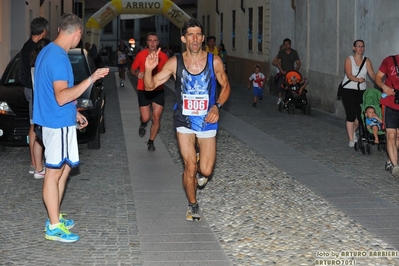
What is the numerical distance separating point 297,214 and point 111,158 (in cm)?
454

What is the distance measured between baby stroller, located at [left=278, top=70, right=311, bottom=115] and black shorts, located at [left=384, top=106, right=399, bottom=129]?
9.11 meters

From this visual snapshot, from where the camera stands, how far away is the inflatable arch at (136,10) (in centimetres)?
3984

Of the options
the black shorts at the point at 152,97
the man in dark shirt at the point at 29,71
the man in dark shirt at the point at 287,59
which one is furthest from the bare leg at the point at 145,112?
the man in dark shirt at the point at 287,59

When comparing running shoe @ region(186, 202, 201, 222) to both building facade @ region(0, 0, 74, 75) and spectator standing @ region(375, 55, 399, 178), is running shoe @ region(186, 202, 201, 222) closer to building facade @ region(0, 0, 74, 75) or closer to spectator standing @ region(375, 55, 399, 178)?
spectator standing @ region(375, 55, 399, 178)

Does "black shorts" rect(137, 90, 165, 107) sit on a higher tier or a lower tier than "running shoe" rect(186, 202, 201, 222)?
higher

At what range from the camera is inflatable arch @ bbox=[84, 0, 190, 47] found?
131 feet

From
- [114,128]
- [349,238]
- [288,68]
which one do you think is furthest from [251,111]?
[349,238]

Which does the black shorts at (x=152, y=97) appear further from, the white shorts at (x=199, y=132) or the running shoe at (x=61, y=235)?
the running shoe at (x=61, y=235)

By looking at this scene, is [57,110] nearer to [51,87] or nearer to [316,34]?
[51,87]

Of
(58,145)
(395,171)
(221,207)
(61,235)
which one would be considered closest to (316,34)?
(395,171)

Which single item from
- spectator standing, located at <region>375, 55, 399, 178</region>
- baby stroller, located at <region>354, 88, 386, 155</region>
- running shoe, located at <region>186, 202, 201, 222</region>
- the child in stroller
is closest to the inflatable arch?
baby stroller, located at <region>354, 88, 386, 155</region>

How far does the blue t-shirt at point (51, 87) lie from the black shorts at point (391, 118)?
196 inches

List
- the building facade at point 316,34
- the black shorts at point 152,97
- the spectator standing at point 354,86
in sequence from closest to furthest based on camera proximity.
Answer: the black shorts at point 152,97, the spectator standing at point 354,86, the building facade at point 316,34

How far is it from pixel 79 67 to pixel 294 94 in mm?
7227
